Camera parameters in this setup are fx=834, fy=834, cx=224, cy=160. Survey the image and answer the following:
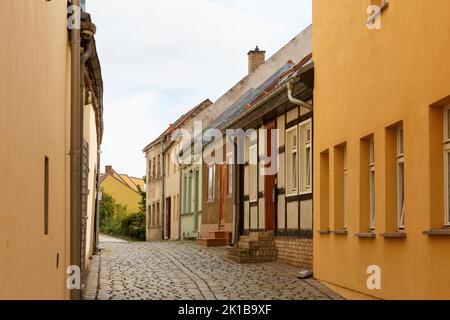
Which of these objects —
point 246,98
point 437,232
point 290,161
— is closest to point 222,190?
point 246,98

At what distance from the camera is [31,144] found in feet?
20.4

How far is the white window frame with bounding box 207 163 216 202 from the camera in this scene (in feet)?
95.9

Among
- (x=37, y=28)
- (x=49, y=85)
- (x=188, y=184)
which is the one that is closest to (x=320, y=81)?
(x=49, y=85)

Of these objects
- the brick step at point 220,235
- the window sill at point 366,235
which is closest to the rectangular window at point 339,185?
the window sill at point 366,235

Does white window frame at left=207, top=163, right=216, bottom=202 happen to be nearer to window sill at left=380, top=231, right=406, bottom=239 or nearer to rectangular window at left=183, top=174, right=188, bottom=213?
rectangular window at left=183, top=174, right=188, bottom=213

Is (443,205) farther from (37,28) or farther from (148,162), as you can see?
(148,162)

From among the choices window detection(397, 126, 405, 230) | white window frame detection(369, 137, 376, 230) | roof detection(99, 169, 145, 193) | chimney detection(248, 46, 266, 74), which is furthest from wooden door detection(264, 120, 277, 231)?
roof detection(99, 169, 145, 193)

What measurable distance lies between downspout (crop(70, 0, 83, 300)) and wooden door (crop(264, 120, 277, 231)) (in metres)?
10.0

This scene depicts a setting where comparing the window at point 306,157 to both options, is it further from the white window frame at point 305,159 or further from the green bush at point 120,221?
the green bush at point 120,221

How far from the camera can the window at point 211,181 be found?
95.9ft

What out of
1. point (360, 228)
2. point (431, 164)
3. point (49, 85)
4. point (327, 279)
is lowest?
point (327, 279)

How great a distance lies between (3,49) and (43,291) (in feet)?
10.0

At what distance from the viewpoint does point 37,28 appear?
6.43m

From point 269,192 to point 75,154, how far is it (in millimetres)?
10891
